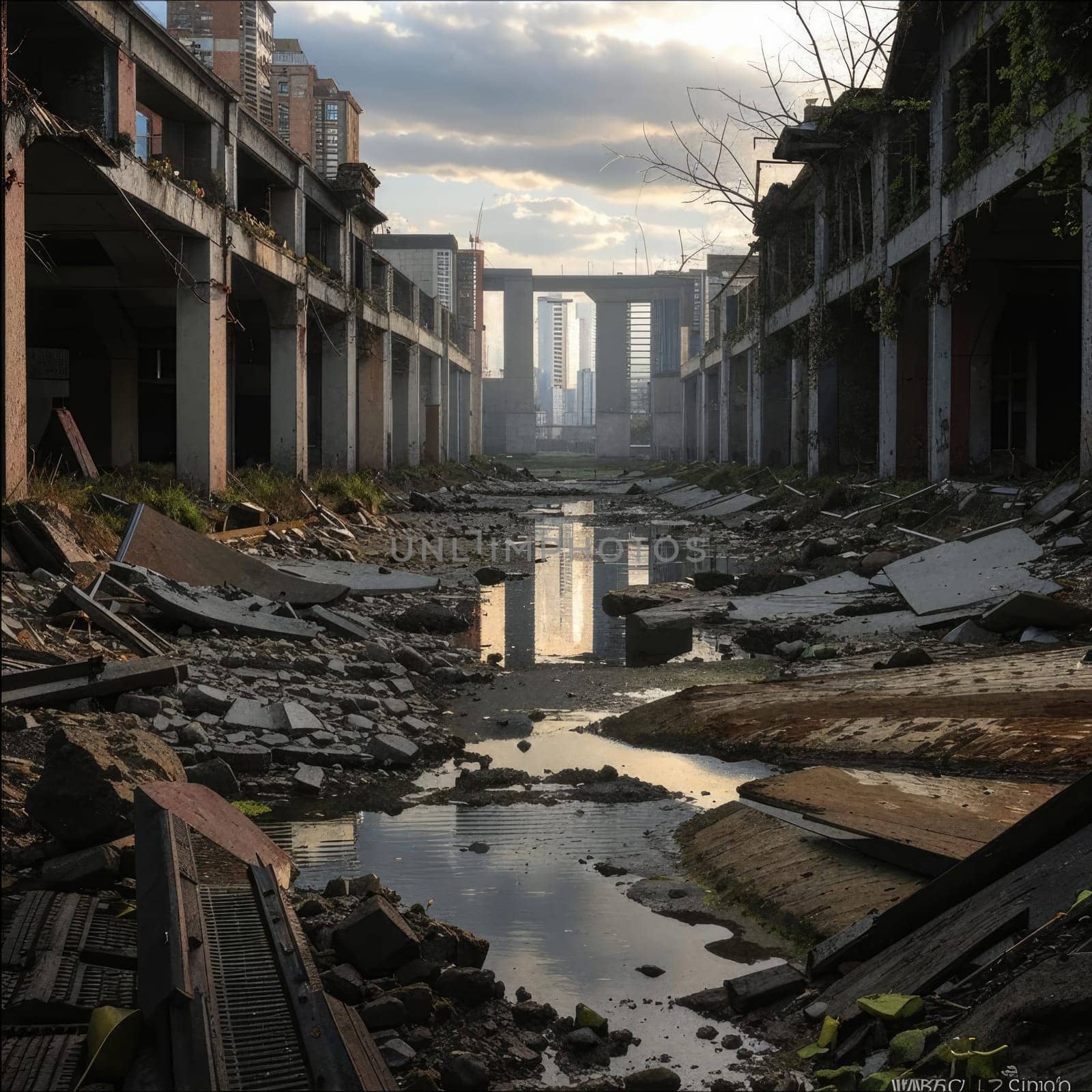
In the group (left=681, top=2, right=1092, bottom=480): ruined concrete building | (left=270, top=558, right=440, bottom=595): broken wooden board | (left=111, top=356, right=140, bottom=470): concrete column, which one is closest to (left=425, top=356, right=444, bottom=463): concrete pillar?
(left=681, top=2, right=1092, bottom=480): ruined concrete building

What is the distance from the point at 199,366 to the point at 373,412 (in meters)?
11.4

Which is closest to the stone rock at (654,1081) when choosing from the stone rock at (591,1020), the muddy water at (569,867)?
the muddy water at (569,867)

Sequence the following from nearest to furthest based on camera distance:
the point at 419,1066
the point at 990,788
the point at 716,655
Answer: the point at 419,1066
the point at 990,788
the point at 716,655

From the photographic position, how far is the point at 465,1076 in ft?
8.38

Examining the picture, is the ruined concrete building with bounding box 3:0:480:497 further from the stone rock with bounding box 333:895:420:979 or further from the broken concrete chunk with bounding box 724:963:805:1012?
the broken concrete chunk with bounding box 724:963:805:1012

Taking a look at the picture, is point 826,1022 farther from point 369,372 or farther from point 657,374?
point 657,374

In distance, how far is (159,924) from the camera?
2707 millimetres

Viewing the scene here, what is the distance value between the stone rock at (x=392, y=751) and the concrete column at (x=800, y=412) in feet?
57.5

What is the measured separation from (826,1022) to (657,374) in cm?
5374

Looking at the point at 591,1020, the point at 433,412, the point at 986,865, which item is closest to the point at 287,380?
the point at 591,1020

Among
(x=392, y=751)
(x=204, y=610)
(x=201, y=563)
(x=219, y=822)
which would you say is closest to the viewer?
(x=219, y=822)

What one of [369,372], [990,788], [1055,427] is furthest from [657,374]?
[990,788]

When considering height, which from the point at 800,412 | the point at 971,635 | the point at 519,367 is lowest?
the point at 971,635

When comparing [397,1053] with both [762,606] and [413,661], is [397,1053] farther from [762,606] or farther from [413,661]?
[762,606]
